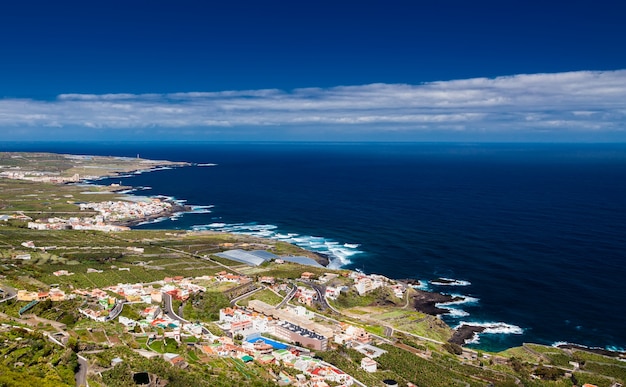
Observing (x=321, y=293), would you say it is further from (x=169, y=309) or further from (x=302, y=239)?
(x=302, y=239)

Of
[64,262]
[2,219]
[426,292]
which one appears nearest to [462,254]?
[426,292]

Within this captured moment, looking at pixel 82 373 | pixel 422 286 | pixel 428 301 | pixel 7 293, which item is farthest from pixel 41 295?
pixel 422 286

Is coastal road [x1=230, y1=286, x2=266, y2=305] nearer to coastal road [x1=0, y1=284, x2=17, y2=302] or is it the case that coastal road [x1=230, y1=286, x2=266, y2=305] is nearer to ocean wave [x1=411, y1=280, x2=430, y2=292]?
ocean wave [x1=411, y1=280, x2=430, y2=292]

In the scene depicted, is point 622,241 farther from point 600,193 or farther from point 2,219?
point 2,219

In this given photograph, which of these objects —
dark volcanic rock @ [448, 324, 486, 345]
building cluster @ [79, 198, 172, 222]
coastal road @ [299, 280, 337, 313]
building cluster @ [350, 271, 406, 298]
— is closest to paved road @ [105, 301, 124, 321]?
coastal road @ [299, 280, 337, 313]

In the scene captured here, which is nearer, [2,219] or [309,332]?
[309,332]

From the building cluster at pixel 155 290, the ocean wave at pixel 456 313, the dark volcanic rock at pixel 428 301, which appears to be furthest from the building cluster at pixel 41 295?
the ocean wave at pixel 456 313

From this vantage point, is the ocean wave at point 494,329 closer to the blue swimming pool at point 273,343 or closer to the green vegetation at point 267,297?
the blue swimming pool at point 273,343
